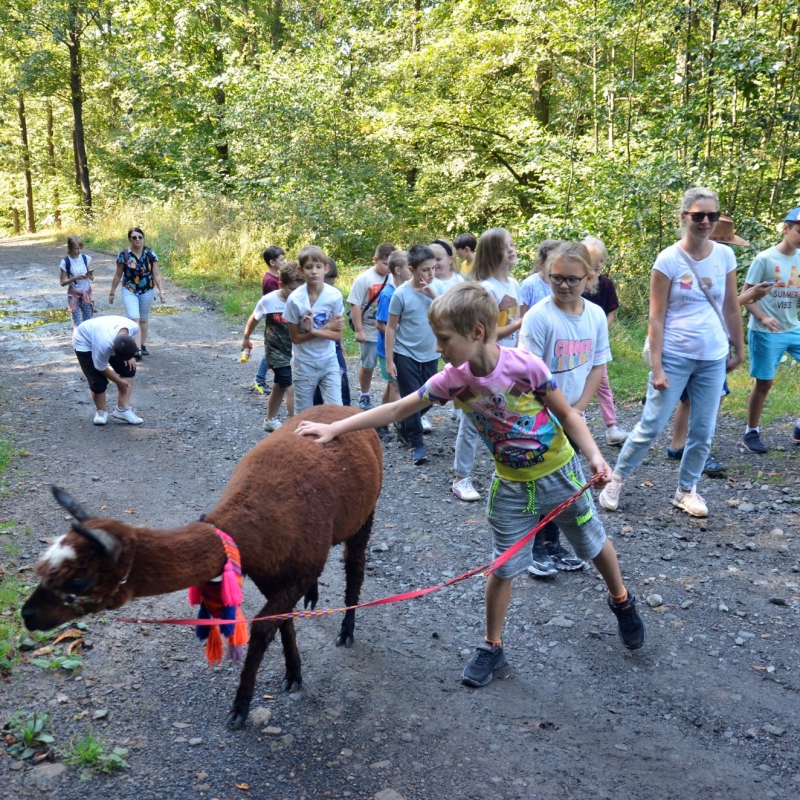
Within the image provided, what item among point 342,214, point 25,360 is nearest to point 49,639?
point 25,360

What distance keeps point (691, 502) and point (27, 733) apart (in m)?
4.59

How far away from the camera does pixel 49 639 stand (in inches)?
165

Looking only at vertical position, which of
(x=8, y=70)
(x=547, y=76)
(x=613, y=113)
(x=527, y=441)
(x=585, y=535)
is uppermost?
(x=8, y=70)

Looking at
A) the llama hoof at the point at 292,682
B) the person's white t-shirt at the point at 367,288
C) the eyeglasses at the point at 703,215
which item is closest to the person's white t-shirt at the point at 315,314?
the person's white t-shirt at the point at 367,288

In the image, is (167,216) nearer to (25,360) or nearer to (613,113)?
(25,360)

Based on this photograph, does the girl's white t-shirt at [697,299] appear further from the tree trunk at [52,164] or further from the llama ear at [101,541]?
the tree trunk at [52,164]

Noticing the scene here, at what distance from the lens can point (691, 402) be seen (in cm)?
546

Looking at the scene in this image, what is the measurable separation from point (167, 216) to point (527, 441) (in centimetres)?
2110

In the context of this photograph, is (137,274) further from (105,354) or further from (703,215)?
(703,215)

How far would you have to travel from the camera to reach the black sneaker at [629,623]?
12.9 ft

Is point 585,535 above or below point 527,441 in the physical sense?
below

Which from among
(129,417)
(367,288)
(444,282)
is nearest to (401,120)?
(367,288)

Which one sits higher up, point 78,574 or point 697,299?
point 697,299

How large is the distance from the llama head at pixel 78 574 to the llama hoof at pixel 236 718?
38.0 inches
